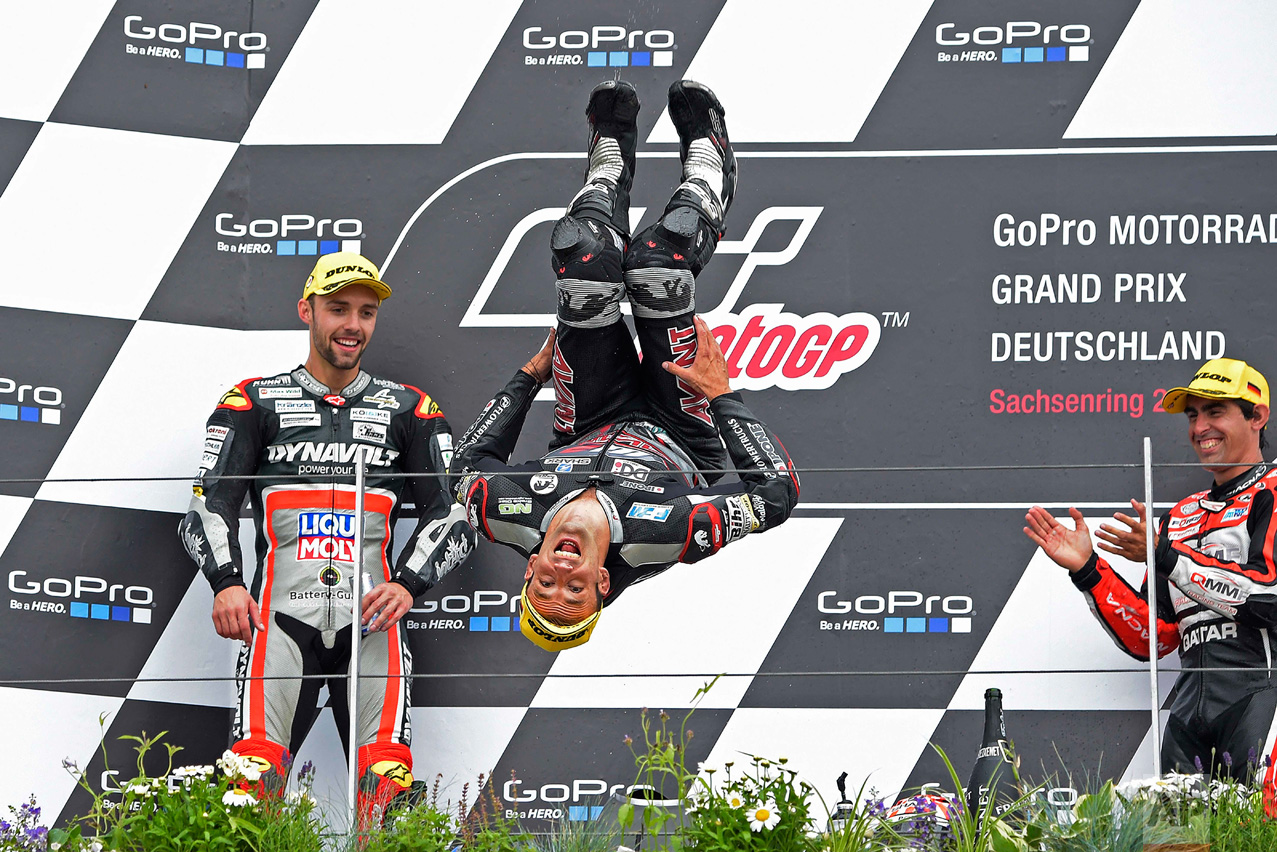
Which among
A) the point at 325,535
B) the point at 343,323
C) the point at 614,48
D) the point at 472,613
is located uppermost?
the point at 614,48

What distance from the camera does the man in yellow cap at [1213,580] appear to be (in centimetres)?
338

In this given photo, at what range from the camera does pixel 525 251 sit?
4.26 meters

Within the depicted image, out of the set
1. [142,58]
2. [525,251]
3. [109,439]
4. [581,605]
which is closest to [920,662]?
[581,605]

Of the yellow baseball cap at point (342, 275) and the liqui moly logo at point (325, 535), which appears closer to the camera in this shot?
the liqui moly logo at point (325, 535)

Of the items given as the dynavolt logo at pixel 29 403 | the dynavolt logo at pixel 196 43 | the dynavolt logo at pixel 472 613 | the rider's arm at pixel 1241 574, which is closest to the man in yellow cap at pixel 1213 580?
the rider's arm at pixel 1241 574

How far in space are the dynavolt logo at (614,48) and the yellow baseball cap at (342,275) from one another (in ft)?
2.95

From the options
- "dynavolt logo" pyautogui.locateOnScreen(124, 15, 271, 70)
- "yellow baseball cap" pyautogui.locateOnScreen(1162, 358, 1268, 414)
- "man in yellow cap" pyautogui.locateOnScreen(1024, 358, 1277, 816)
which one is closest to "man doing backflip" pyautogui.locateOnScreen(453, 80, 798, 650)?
"man in yellow cap" pyautogui.locateOnScreen(1024, 358, 1277, 816)

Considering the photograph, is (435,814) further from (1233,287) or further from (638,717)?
(1233,287)

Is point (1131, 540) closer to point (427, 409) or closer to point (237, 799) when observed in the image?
point (427, 409)

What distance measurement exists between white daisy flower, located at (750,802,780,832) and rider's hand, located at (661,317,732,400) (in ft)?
3.66

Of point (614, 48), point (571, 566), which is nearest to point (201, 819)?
point (571, 566)

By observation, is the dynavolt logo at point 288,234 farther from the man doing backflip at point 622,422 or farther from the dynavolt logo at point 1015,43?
the dynavolt logo at point 1015,43

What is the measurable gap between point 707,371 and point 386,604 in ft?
3.44

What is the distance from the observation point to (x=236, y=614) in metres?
3.68
